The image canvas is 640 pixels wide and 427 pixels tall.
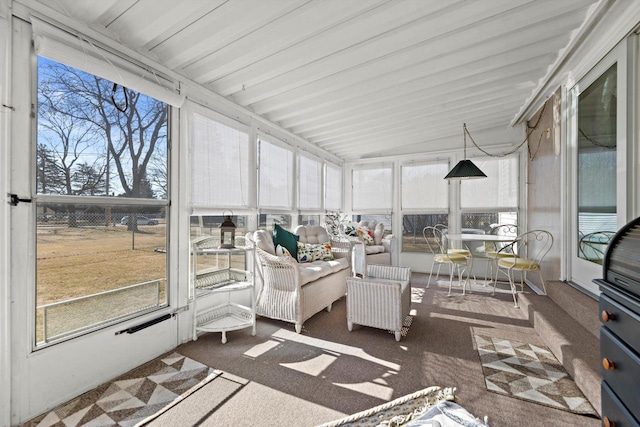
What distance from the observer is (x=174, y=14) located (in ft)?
5.97

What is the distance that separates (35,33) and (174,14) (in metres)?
0.81

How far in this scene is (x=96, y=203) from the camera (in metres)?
1.99

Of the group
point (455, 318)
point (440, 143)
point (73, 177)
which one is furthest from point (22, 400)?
point (440, 143)

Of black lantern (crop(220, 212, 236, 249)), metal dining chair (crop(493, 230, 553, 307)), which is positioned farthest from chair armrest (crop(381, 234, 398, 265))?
black lantern (crop(220, 212, 236, 249))

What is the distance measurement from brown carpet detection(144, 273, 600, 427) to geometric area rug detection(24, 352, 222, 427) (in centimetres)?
10

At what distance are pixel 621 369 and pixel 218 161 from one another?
3.17m

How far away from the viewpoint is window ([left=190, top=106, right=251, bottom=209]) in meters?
2.72

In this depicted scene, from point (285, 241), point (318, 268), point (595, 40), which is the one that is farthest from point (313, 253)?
point (595, 40)

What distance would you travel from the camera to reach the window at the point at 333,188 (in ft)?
18.5

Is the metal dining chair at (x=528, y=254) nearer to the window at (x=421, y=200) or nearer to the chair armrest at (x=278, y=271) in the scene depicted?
the window at (x=421, y=200)

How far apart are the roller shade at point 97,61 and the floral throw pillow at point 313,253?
2.15 metres

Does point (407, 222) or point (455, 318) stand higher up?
point (407, 222)

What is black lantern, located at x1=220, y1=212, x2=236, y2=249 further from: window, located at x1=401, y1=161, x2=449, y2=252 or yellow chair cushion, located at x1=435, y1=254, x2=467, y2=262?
window, located at x1=401, y1=161, x2=449, y2=252

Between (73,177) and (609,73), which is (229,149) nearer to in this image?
(73,177)
